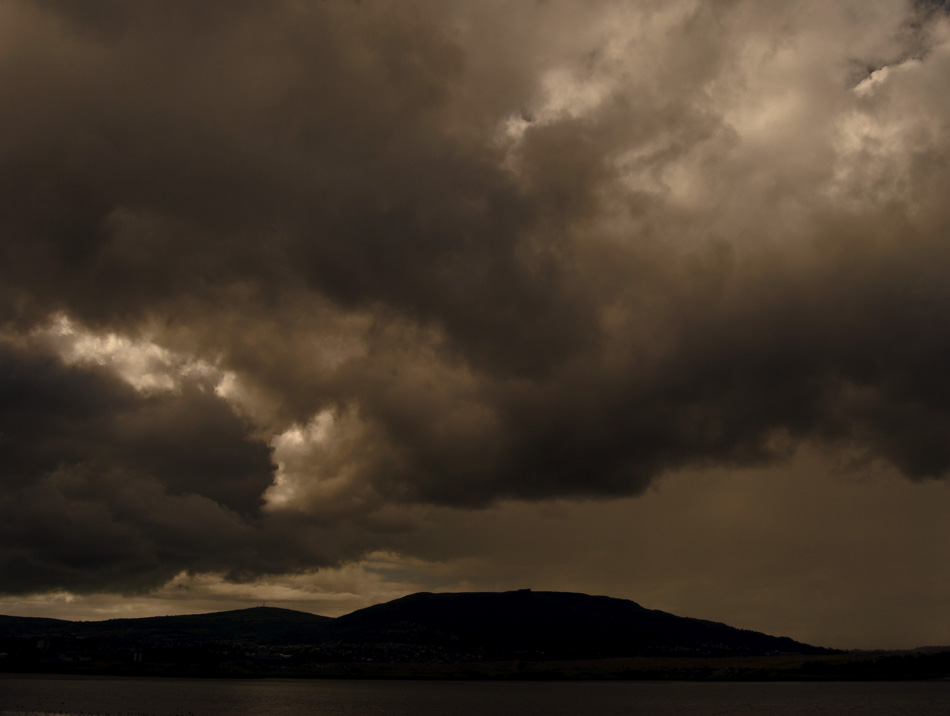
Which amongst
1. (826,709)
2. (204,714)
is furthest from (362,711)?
(826,709)

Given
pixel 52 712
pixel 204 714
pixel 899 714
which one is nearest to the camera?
pixel 52 712

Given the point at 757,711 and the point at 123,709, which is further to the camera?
the point at 757,711

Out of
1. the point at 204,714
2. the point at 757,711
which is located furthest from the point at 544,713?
the point at 204,714

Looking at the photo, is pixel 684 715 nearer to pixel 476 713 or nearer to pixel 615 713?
pixel 615 713

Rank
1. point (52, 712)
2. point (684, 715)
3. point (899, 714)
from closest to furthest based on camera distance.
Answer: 1. point (52, 712)
2. point (899, 714)
3. point (684, 715)

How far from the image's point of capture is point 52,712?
5635 inches

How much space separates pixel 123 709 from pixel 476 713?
82336mm

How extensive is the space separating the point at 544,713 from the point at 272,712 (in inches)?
2727

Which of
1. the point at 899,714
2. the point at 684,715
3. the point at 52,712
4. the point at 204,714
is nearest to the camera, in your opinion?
the point at 52,712

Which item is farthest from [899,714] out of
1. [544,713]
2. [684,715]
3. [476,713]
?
[476,713]

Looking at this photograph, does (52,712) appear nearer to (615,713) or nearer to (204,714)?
(204,714)

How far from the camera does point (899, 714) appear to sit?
176 metres

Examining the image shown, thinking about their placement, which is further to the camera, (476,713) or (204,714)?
(476,713)

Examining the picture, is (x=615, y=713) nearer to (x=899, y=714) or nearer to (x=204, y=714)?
(x=899, y=714)
